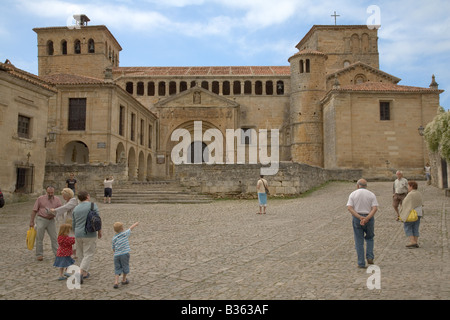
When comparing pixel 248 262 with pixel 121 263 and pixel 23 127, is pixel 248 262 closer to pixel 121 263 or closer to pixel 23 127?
pixel 121 263

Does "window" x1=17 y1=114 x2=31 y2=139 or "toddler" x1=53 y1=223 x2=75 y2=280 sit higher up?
"window" x1=17 y1=114 x2=31 y2=139

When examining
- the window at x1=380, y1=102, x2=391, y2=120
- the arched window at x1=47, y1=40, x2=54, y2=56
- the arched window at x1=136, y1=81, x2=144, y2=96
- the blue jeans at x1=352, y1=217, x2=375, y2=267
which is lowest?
the blue jeans at x1=352, y1=217, x2=375, y2=267

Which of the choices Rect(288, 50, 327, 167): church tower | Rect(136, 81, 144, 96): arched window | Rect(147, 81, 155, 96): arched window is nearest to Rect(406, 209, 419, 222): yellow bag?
Rect(288, 50, 327, 167): church tower

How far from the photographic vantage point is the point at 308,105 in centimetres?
3475

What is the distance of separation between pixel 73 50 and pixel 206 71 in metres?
13.8

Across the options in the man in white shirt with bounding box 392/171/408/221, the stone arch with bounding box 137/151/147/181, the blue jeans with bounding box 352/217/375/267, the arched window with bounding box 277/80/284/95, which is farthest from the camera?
the arched window with bounding box 277/80/284/95

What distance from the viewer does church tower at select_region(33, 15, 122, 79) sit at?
39.4 m

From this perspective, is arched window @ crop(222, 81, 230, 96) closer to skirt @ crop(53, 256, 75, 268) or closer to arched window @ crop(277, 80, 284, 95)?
arched window @ crop(277, 80, 284, 95)

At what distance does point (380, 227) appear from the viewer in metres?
9.77

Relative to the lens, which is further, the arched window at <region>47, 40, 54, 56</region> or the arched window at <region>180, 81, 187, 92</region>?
the arched window at <region>47, 40, 54, 56</region>

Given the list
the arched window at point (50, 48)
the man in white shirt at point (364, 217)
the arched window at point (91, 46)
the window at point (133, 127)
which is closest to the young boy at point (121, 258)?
the man in white shirt at point (364, 217)

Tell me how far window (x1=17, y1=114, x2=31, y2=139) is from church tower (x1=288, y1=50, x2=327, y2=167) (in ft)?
73.3

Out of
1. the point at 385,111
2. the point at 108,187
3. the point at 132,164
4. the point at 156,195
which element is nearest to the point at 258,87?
the point at 385,111

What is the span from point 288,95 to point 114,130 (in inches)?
762
